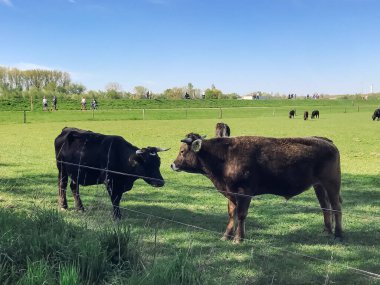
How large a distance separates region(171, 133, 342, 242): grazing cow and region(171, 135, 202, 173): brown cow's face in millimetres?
447

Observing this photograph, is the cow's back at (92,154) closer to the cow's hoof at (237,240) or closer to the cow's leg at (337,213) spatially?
the cow's hoof at (237,240)

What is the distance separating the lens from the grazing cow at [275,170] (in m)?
6.46

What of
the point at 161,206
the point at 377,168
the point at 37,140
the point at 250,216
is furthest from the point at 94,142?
the point at 37,140

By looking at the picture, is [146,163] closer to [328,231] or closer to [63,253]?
[328,231]

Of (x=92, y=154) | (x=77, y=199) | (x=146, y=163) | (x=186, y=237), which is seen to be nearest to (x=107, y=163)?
(x=92, y=154)

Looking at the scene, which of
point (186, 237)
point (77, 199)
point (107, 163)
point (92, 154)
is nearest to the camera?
point (186, 237)

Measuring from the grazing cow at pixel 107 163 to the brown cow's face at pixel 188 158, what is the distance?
1.87 feet

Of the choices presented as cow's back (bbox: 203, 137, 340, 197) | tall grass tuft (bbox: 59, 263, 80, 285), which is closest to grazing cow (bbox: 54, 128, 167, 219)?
cow's back (bbox: 203, 137, 340, 197)

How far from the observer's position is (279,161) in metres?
6.53

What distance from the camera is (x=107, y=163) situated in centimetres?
773

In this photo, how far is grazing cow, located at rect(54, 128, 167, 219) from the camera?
25.5 feet

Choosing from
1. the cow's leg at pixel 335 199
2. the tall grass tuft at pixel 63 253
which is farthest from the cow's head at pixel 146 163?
the cow's leg at pixel 335 199

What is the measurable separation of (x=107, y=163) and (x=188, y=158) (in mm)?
1563

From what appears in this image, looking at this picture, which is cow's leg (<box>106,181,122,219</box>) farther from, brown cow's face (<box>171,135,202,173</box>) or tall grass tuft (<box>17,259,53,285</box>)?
tall grass tuft (<box>17,259,53,285</box>)
